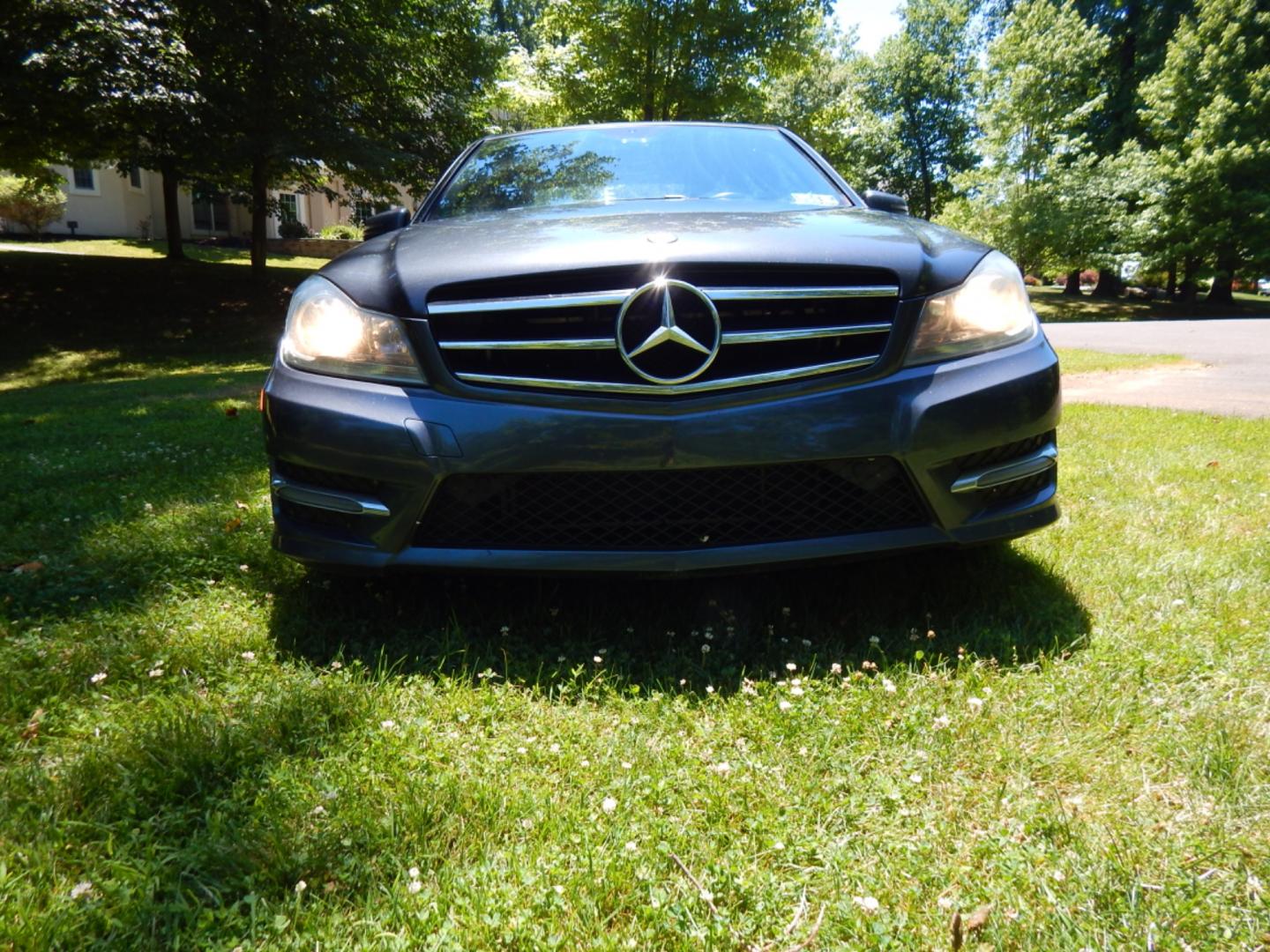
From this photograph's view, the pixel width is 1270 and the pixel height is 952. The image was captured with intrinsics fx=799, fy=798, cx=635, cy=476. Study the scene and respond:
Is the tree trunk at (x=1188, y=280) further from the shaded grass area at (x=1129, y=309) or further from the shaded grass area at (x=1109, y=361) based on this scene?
the shaded grass area at (x=1109, y=361)

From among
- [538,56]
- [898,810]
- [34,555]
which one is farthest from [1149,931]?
[538,56]

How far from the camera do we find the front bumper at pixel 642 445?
76.8 inches

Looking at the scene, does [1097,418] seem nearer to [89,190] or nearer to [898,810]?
[898,810]

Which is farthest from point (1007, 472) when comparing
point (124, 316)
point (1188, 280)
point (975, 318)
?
point (1188, 280)

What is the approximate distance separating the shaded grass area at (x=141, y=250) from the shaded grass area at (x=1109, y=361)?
2190 centimetres

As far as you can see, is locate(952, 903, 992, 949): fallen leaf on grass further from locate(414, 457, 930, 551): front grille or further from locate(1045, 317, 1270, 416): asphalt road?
locate(1045, 317, 1270, 416): asphalt road

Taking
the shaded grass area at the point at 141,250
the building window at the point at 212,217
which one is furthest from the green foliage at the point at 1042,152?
the building window at the point at 212,217

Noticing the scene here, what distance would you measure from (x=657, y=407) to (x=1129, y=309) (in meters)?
29.2

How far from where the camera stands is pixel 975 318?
7.04 feet

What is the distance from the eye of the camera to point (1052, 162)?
24344mm

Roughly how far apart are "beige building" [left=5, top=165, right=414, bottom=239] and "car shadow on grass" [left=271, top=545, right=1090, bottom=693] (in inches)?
1146

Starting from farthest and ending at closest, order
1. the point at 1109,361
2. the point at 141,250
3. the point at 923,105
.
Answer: the point at 923,105 → the point at 141,250 → the point at 1109,361

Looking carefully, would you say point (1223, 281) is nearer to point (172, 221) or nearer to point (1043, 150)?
point (1043, 150)

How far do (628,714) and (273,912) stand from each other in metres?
0.82
